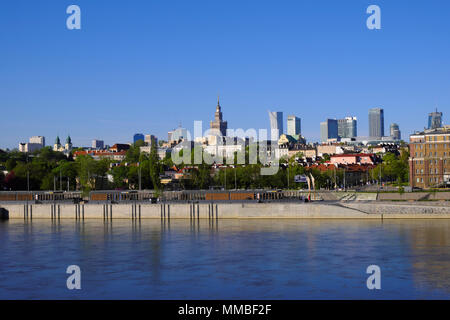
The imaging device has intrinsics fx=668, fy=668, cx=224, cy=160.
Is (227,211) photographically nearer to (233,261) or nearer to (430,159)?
(233,261)

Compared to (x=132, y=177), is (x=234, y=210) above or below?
below

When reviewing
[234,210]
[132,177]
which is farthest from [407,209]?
[132,177]

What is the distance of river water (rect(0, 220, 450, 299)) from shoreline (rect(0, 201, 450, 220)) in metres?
4.05

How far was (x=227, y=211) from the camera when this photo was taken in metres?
76.9

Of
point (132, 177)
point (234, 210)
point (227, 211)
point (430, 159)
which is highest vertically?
point (430, 159)

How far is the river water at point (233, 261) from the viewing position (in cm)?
3391

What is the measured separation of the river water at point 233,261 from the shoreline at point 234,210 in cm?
405

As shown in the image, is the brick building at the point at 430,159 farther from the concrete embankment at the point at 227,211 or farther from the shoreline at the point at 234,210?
the concrete embankment at the point at 227,211

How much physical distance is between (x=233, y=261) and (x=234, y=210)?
33.7m

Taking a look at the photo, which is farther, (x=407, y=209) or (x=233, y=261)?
(x=407, y=209)

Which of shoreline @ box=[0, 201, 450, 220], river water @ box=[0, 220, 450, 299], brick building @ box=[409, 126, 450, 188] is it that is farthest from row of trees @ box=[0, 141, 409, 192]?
river water @ box=[0, 220, 450, 299]
